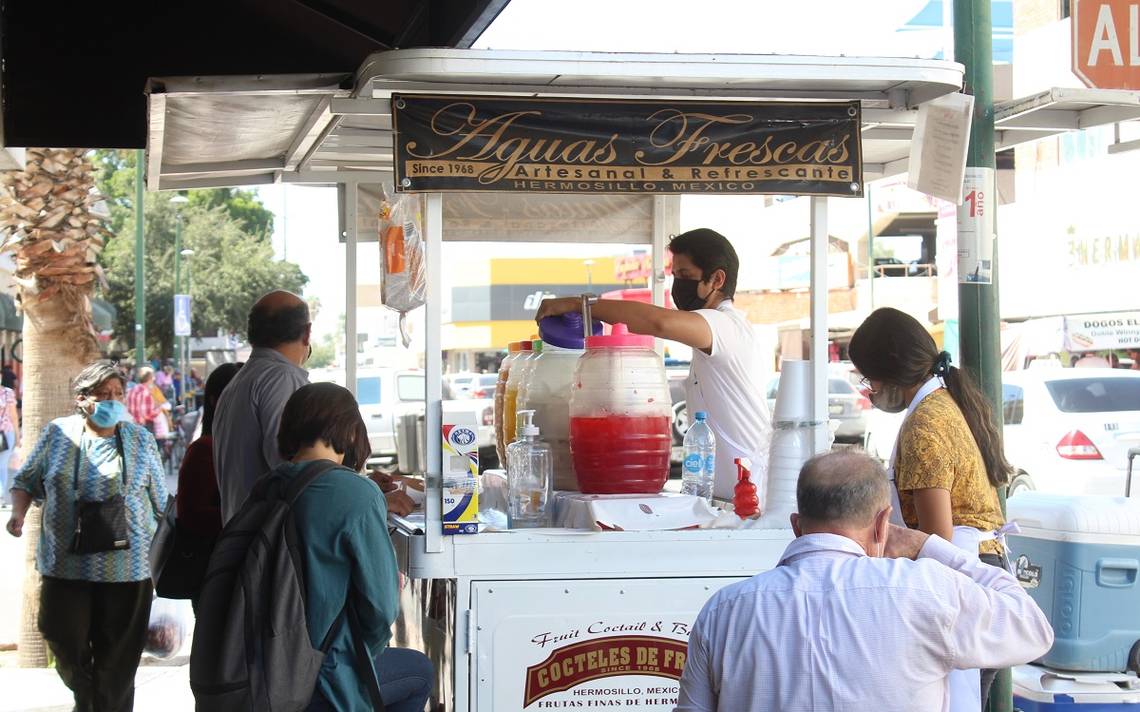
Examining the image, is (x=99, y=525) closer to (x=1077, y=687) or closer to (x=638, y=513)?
(x=638, y=513)

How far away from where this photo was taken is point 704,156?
13.9 feet

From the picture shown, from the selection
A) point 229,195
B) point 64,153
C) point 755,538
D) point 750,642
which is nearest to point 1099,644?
point 755,538

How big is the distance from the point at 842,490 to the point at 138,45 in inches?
224

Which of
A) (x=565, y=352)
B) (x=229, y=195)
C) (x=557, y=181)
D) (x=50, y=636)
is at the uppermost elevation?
(x=229, y=195)

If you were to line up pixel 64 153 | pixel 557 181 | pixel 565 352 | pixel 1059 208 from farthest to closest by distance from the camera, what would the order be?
1. pixel 1059 208
2. pixel 64 153
3. pixel 565 352
4. pixel 557 181

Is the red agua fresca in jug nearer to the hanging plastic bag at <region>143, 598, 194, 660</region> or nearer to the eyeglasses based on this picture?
the eyeglasses

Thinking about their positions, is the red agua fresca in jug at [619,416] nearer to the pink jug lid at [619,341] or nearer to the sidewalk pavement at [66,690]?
the pink jug lid at [619,341]

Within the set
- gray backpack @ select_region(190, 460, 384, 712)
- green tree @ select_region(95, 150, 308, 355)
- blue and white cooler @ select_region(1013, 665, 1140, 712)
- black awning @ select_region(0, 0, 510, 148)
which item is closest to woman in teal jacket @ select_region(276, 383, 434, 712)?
gray backpack @ select_region(190, 460, 384, 712)

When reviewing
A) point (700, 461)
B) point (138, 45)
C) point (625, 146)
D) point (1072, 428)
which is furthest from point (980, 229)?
point (1072, 428)

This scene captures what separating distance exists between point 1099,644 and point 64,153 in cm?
797

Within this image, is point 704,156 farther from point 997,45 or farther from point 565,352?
point 997,45

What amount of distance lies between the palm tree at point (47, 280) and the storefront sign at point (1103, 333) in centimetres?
1845

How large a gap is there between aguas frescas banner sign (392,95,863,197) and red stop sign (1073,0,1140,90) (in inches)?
62.3

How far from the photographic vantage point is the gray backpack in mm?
3322
